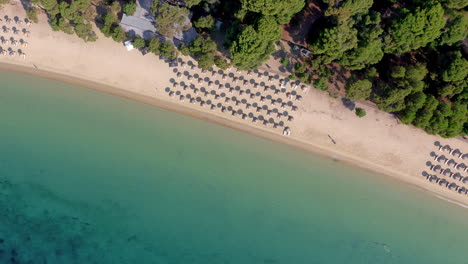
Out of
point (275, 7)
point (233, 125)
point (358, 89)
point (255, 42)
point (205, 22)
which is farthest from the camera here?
point (233, 125)

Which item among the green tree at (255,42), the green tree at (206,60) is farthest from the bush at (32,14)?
the green tree at (255,42)

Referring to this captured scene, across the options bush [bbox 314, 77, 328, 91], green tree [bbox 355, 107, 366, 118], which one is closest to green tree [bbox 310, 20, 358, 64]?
bush [bbox 314, 77, 328, 91]

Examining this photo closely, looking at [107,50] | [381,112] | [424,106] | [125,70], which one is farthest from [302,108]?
[107,50]

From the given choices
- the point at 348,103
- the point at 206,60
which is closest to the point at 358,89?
the point at 348,103

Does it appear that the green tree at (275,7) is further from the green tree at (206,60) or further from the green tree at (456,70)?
the green tree at (456,70)

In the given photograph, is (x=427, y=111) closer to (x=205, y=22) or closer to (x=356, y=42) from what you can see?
(x=356, y=42)

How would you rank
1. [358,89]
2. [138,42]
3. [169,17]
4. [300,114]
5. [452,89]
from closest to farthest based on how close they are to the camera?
[452,89]
[169,17]
[358,89]
[138,42]
[300,114]

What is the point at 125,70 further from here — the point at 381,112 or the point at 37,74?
the point at 381,112
